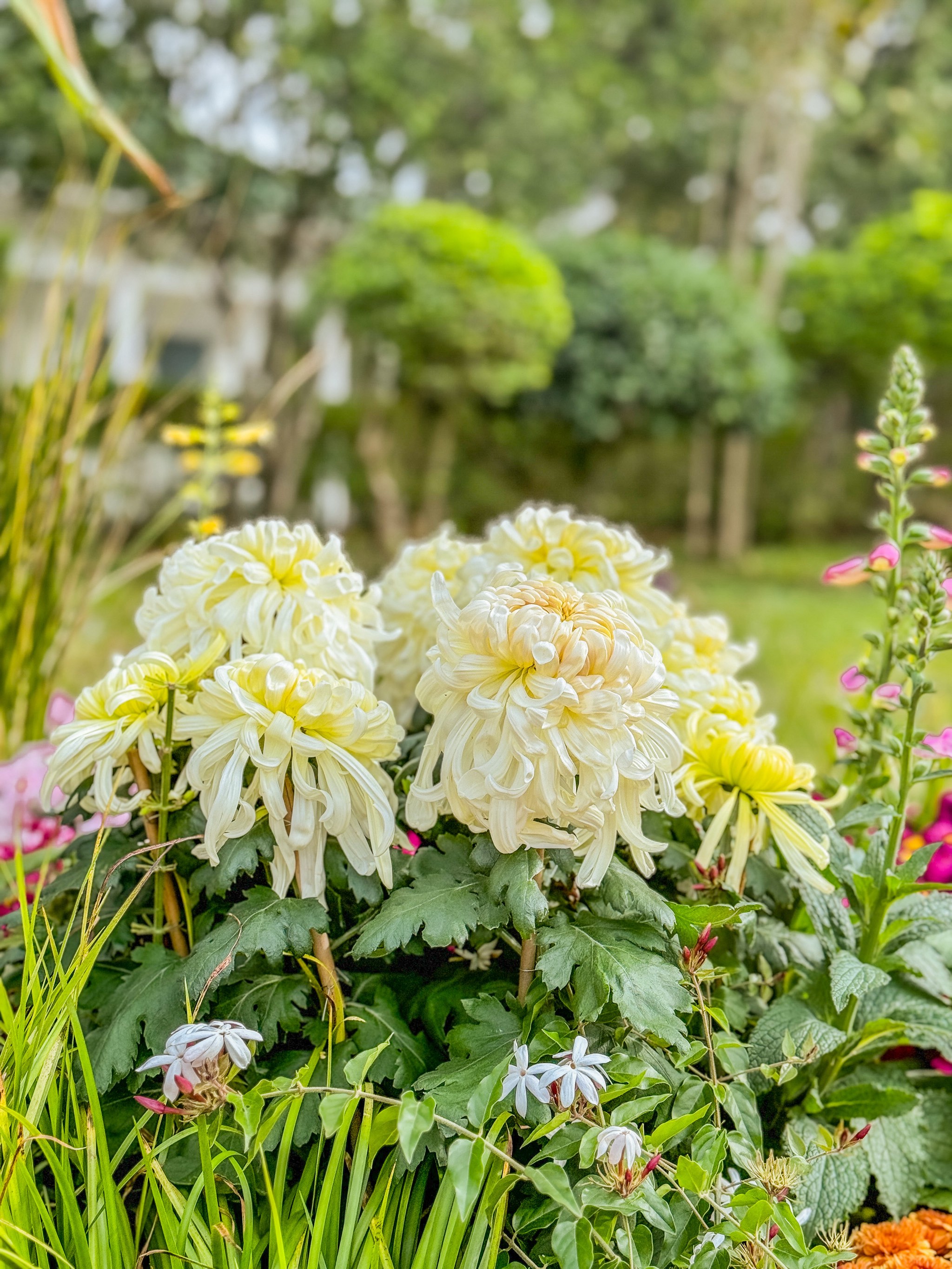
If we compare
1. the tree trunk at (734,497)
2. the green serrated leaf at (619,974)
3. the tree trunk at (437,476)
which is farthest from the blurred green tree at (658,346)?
the green serrated leaf at (619,974)

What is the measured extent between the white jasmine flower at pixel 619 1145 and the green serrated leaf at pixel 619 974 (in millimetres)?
86

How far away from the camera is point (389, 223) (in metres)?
6.57

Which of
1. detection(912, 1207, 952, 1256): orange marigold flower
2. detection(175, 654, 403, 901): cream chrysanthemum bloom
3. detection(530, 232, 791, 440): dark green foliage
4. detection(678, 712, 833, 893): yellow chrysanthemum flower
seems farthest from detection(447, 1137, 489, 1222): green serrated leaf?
detection(530, 232, 791, 440): dark green foliage

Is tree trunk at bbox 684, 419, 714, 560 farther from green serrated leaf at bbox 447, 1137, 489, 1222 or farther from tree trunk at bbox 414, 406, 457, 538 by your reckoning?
green serrated leaf at bbox 447, 1137, 489, 1222

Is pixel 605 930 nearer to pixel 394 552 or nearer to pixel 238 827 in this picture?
pixel 238 827

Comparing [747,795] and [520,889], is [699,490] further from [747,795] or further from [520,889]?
[520,889]

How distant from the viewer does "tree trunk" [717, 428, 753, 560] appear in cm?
879

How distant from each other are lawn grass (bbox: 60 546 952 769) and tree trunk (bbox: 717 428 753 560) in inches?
7.6

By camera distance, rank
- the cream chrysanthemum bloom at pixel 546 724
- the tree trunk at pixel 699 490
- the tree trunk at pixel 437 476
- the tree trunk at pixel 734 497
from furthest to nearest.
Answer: the tree trunk at pixel 699 490 → the tree trunk at pixel 734 497 → the tree trunk at pixel 437 476 → the cream chrysanthemum bloom at pixel 546 724

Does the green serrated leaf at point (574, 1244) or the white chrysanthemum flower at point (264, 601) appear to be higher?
the white chrysanthemum flower at point (264, 601)

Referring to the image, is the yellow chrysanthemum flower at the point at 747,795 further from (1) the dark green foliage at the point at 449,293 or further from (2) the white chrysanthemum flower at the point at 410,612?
(1) the dark green foliage at the point at 449,293

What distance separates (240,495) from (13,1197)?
7375mm

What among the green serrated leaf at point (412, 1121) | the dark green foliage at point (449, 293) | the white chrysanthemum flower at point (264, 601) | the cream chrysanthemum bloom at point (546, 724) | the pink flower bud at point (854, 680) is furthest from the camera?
the dark green foliage at point (449, 293)

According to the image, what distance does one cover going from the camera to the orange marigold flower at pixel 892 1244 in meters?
0.97
